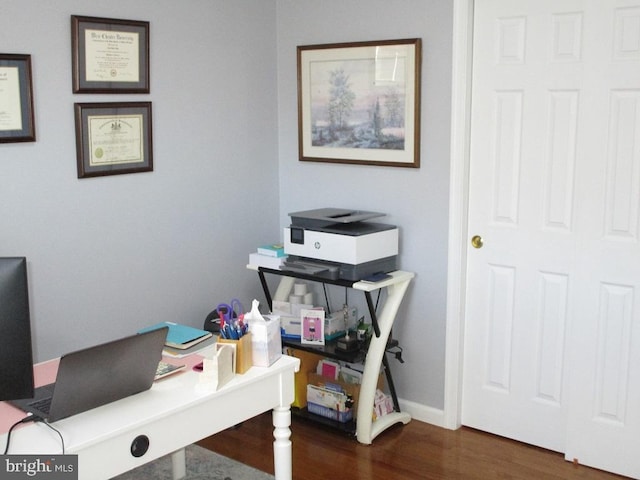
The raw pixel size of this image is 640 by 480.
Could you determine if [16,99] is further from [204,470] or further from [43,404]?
[204,470]

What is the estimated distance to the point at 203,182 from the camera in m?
3.96

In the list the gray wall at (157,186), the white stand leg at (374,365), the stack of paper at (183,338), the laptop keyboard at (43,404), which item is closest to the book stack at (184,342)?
the stack of paper at (183,338)

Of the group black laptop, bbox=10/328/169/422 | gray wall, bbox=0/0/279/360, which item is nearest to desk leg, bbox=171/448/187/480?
gray wall, bbox=0/0/279/360

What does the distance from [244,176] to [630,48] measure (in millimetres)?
1993

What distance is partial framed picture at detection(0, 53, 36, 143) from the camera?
310cm

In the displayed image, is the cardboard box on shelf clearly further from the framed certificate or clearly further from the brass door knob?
the framed certificate

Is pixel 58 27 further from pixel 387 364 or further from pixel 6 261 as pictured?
pixel 387 364

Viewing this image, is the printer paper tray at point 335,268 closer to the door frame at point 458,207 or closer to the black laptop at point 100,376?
the door frame at point 458,207

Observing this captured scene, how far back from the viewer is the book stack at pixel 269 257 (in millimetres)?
3842

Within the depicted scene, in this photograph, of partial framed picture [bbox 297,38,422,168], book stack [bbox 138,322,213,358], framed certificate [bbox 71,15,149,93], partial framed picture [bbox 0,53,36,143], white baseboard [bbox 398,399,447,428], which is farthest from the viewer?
white baseboard [bbox 398,399,447,428]

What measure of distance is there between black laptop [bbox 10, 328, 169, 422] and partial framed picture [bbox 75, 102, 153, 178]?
1382 mm

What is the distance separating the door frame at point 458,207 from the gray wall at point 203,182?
54 mm

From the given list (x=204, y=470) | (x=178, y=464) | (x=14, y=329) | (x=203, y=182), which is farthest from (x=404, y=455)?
(x=14, y=329)

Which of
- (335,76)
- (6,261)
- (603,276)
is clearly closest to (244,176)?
(335,76)
